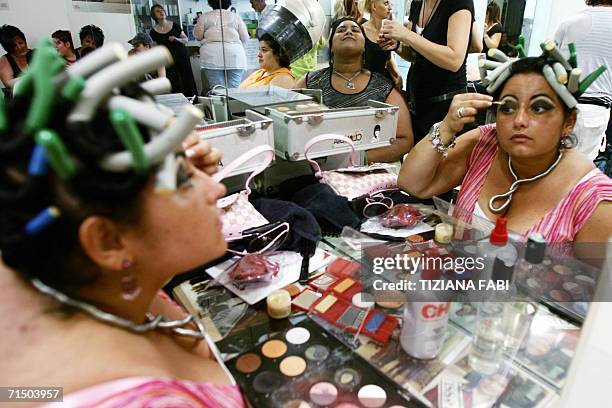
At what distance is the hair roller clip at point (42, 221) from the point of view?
44 cm

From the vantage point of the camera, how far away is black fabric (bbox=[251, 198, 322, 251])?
3.95 ft

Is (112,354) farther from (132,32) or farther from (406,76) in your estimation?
(406,76)

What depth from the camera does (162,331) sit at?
26.9 inches

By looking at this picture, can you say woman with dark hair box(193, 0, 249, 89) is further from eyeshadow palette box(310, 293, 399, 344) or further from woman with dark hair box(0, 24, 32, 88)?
eyeshadow palette box(310, 293, 399, 344)

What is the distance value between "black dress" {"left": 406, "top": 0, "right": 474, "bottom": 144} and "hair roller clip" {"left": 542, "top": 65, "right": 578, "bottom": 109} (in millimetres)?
688

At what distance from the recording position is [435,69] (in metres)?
1.82

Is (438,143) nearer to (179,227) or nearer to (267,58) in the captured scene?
(267,58)

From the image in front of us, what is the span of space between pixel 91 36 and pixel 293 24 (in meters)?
0.73

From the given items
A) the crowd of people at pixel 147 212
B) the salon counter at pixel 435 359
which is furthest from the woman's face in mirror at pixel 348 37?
the salon counter at pixel 435 359

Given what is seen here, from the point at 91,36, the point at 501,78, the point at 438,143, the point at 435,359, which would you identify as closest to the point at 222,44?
the point at 91,36

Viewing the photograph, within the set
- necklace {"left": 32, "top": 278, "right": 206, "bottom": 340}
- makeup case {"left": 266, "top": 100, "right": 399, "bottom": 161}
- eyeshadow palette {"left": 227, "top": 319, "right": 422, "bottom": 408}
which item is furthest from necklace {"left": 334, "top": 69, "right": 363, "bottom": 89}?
necklace {"left": 32, "top": 278, "right": 206, "bottom": 340}

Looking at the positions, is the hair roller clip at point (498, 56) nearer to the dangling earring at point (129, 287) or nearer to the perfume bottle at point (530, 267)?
the perfume bottle at point (530, 267)

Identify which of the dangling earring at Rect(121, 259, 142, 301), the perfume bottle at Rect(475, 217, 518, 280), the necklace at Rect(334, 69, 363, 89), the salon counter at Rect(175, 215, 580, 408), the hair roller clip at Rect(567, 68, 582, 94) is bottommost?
the salon counter at Rect(175, 215, 580, 408)

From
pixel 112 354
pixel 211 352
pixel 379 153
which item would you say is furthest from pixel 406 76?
pixel 112 354
